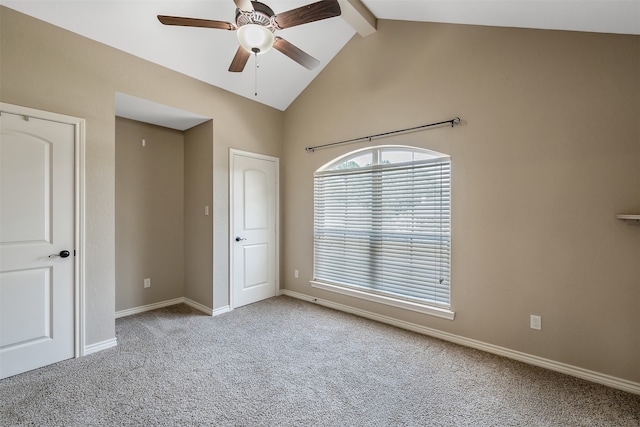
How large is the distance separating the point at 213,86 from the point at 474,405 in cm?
403

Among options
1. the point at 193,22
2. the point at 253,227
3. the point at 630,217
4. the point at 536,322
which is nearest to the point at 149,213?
the point at 253,227

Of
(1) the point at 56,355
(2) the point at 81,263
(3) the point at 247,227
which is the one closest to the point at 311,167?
(3) the point at 247,227

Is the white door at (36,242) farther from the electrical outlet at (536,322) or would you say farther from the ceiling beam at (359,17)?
the electrical outlet at (536,322)

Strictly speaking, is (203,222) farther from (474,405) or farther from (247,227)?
(474,405)

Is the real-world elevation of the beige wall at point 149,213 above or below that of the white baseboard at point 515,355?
above

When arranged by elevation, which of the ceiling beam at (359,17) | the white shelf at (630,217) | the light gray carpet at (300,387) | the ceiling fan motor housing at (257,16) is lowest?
the light gray carpet at (300,387)

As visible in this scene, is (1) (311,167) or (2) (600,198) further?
(1) (311,167)

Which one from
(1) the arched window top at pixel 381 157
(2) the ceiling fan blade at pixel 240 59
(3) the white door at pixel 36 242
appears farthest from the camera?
(1) the arched window top at pixel 381 157

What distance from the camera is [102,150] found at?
268 cm

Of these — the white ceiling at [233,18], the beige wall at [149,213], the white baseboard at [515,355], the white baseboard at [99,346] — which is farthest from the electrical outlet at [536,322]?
the beige wall at [149,213]

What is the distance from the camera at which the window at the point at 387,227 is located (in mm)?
2971

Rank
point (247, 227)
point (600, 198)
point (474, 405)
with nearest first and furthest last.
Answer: point (474, 405) < point (600, 198) < point (247, 227)

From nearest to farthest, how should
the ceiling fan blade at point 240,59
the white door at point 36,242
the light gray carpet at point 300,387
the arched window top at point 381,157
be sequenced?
the light gray carpet at point 300,387 → the white door at point 36,242 → the ceiling fan blade at point 240,59 → the arched window top at point 381,157

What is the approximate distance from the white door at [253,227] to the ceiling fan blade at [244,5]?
6.56 feet
